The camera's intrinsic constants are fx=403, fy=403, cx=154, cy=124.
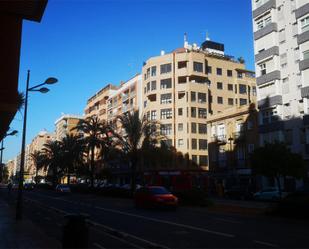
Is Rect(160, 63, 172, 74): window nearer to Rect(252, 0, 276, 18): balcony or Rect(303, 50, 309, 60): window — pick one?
Rect(252, 0, 276, 18): balcony

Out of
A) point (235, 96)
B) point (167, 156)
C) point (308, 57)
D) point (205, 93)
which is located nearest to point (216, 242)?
point (167, 156)

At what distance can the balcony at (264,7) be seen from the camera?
49750 mm

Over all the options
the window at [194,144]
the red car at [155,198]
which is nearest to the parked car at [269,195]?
the red car at [155,198]

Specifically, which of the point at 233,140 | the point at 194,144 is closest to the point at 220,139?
the point at 233,140

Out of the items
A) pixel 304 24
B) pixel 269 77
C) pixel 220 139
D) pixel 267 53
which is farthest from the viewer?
pixel 220 139

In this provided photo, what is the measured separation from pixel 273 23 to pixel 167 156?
68.4ft

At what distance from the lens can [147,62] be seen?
3083 inches

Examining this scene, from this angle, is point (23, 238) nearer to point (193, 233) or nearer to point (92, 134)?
point (193, 233)

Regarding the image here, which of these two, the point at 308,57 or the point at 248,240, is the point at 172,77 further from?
the point at 248,240

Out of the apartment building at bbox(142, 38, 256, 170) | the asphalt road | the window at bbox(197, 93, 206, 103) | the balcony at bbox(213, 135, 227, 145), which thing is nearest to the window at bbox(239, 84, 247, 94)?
the apartment building at bbox(142, 38, 256, 170)

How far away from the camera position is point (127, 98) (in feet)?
296

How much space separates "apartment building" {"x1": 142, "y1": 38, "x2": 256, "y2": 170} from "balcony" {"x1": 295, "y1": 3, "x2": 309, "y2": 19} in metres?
27.8

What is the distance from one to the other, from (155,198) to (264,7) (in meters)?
34.4

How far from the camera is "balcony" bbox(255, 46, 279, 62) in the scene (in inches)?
1916
